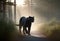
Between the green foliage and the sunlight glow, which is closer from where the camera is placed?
the green foliage

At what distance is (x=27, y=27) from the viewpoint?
270cm

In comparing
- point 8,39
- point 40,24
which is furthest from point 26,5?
point 8,39

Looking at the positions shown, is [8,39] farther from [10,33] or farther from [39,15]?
[39,15]

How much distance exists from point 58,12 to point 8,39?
608 mm

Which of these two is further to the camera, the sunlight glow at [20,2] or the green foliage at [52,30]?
the sunlight glow at [20,2]

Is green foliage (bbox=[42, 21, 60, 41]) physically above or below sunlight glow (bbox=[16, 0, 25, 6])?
below

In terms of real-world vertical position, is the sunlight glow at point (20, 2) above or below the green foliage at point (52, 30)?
above

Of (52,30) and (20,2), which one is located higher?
(20,2)

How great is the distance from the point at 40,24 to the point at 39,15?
0.10 metres

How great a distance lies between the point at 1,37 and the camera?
2.45 metres

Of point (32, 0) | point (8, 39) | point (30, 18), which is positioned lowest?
point (8, 39)

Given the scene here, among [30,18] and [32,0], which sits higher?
[32,0]

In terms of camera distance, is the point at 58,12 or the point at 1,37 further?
the point at 58,12

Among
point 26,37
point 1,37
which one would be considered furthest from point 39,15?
point 1,37
